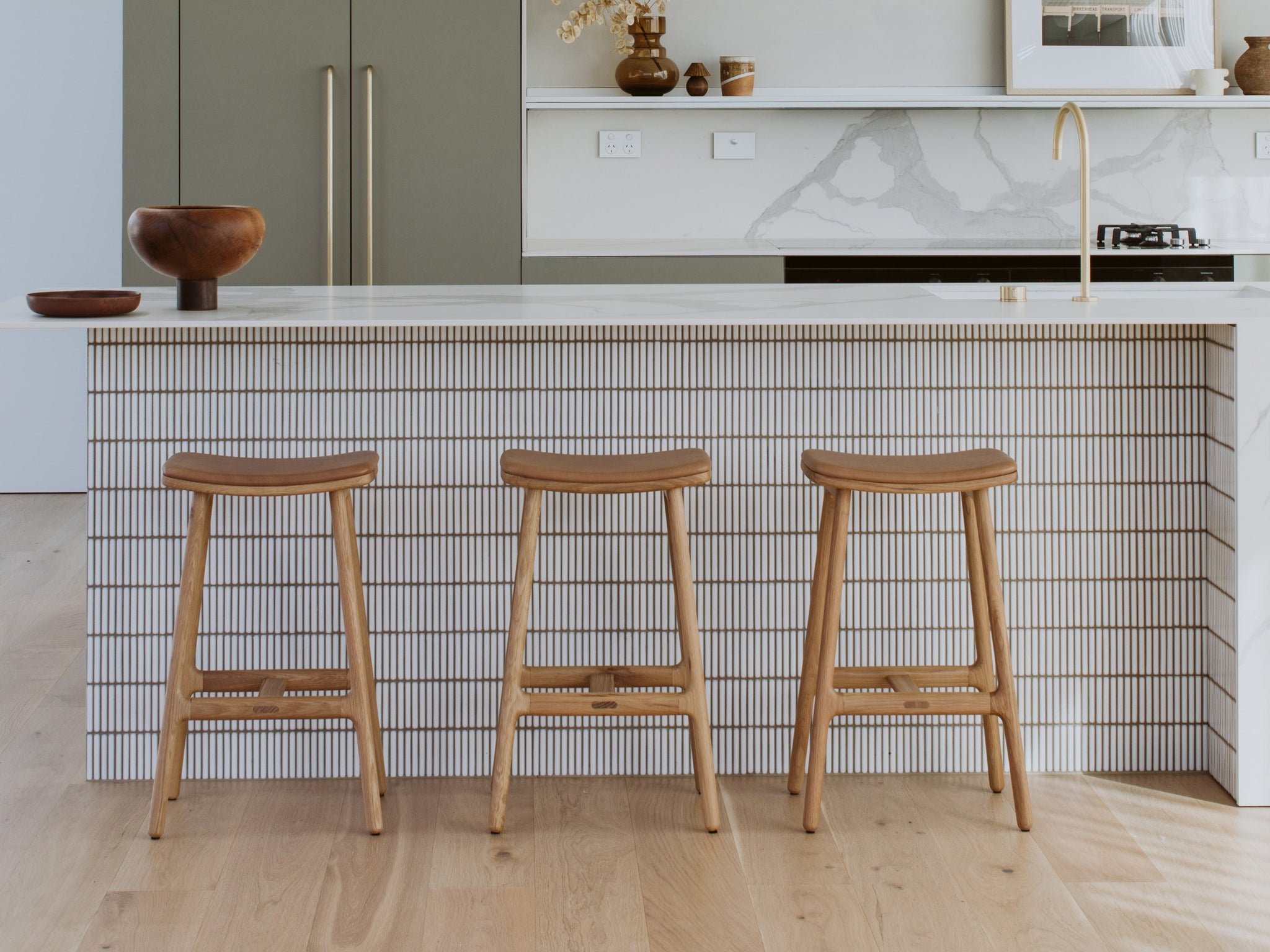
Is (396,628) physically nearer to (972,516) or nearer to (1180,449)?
(972,516)

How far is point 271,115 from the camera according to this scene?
4109 millimetres

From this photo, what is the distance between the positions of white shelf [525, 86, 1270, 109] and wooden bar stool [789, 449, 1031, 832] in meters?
2.30

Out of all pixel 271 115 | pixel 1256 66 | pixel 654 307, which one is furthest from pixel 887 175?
pixel 654 307

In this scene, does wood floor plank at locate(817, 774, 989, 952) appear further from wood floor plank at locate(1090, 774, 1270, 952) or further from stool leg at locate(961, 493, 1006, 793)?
wood floor plank at locate(1090, 774, 1270, 952)

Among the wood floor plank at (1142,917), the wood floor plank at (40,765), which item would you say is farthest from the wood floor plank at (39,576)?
the wood floor plank at (1142,917)

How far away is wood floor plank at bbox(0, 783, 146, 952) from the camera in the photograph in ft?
6.68

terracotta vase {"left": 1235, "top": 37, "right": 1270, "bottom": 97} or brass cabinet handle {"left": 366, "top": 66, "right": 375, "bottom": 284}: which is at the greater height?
terracotta vase {"left": 1235, "top": 37, "right": 1270, "bottom": 97}

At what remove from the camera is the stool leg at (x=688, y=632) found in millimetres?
2336

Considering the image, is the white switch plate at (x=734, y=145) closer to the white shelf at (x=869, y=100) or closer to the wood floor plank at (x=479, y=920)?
the white shelf at (x=869, y=100)

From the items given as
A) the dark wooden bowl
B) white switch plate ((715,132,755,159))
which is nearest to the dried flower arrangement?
white switch plate ((715,132,755,159))

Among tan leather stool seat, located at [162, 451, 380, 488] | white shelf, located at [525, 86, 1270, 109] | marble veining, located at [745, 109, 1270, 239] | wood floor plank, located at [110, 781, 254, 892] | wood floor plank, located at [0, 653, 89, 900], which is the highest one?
white shelf, located at [525, 86, 1270, 109]

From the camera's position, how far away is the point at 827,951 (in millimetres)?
1980

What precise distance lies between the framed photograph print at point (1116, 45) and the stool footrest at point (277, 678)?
10.6 feet

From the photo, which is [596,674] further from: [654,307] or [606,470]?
[654,307]
